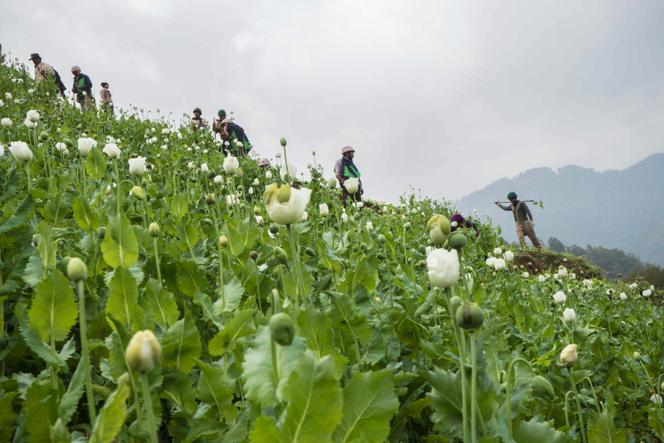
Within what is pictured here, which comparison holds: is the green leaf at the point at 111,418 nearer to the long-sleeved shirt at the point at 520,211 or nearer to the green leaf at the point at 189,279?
the green leaf at the point at 189,279

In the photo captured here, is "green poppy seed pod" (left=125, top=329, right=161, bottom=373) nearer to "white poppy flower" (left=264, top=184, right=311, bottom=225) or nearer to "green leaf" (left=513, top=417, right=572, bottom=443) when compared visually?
"white poppy flower" (left=264, top=184, right=311, bottom=225)

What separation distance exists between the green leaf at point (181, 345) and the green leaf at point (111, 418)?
566mm

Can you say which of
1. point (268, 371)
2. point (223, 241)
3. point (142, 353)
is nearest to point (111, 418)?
point (142, 353)

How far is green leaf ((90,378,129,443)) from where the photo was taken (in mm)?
832

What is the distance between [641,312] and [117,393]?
8.56 m

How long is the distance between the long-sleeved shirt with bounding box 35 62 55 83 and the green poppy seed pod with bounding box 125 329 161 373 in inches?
585

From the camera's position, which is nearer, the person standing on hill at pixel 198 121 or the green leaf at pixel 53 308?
the green leaf at pixel 53 308

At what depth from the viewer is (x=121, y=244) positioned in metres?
1.87

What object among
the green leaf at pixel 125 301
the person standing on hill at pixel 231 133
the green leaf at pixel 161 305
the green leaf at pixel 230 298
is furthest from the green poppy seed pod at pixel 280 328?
the person standing on hill at pixel 231 133

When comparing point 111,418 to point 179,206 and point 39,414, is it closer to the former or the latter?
point 39,414

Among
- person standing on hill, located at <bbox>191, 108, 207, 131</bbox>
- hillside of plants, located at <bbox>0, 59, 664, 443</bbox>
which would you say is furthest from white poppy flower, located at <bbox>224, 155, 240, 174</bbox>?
person standing on hill, located at <bbox>191, 108, 207, 131</bbox>

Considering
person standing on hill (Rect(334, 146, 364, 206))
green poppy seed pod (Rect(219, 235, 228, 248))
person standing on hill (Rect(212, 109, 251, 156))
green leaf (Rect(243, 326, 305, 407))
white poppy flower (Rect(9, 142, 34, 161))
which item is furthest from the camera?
person standing on hill (Rect(212, 109, 251, 156))

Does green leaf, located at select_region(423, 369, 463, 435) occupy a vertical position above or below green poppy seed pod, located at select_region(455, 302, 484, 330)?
below

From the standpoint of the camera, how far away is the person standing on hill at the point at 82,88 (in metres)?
13.3
